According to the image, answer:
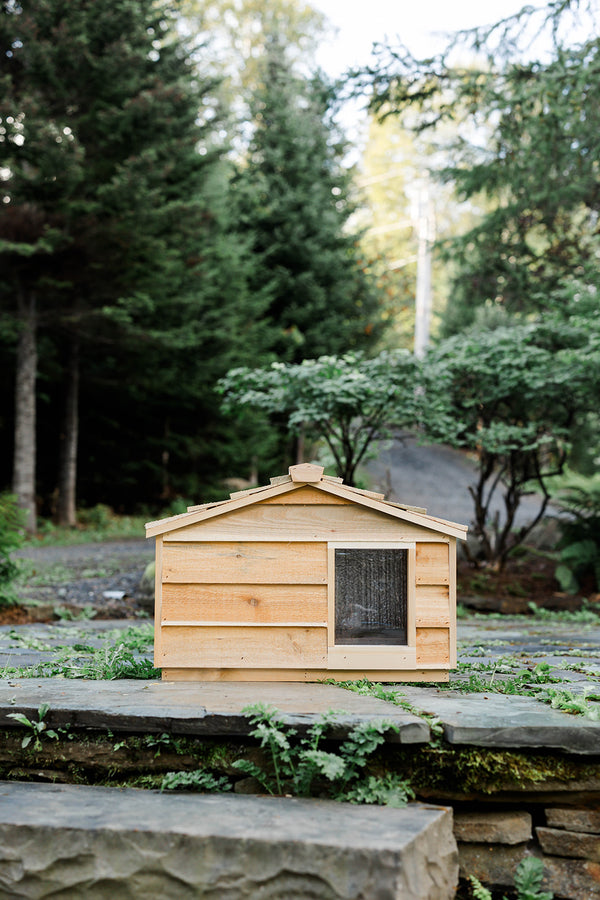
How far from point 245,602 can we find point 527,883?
1.54 metres

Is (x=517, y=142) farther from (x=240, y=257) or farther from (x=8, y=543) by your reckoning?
(x=240, y=257)

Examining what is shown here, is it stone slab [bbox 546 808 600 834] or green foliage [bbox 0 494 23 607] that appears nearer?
stone slab [bbox 546 808 600 834]

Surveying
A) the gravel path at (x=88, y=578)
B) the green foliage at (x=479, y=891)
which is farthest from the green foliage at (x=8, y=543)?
the green foliage at (x=479, y=891)

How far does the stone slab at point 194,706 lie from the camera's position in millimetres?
2631

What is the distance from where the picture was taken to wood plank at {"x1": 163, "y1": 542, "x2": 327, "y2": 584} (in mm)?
3305

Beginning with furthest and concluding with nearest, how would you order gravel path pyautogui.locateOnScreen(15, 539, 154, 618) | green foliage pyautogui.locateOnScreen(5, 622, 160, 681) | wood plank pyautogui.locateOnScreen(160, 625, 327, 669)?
1. gravel path pyautogui.locateOnScreen(15, 539, 154, 618)
2. green foliage pyautogui.locateOnScreen(5, 622, 160, 681)
3. wood plank pyautogui.locateOnScreen(160, 625, 327, 669)

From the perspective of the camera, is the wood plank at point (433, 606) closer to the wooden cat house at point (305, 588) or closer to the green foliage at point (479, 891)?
the wooden cat house at point (305, 588)

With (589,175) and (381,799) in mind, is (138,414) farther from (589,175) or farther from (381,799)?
(381,799)

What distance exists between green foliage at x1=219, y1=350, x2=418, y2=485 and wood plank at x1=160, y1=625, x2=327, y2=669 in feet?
15.0

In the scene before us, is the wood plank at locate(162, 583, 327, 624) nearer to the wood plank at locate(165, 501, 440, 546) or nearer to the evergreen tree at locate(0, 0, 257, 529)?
the wood plank at locate(165, 501, 440, 546)

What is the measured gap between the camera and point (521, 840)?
2668mm

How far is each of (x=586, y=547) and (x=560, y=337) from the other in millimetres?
2611

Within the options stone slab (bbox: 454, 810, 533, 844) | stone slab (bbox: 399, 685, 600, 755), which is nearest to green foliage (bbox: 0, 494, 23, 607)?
stone slab (bbox: 399, 685, 600, 755)

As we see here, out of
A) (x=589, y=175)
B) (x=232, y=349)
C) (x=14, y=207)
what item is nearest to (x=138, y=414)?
(x=232, y=349)
